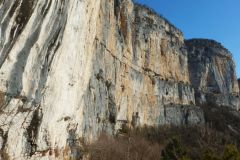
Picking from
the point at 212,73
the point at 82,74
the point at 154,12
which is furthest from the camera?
the point at 212,73

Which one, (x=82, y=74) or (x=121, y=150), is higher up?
(x=82, y=74)

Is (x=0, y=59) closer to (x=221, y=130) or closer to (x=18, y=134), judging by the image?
(x=18, y=134)

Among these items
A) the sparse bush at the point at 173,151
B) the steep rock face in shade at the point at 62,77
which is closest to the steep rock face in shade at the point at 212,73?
the steep rock face in shade at the point at 62,77

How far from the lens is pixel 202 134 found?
60.3 metres

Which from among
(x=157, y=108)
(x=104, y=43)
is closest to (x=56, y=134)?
(x=104, y=43)

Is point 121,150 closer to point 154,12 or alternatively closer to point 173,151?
point 173,151

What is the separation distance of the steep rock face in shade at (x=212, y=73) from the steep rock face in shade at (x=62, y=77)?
33.7m

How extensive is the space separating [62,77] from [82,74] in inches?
174

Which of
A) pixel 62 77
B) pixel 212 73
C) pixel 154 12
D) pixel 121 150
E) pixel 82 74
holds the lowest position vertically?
pixel 121 150

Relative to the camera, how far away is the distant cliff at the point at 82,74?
79.2 feet

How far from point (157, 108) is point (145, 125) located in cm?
626

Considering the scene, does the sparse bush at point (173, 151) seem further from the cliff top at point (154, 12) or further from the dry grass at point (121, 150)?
the cliff top at point (154, 12)

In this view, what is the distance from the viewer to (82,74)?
108ft

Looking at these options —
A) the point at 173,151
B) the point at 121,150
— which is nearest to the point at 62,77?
the point at 173,151
